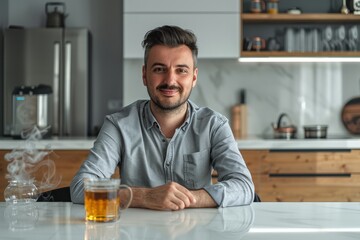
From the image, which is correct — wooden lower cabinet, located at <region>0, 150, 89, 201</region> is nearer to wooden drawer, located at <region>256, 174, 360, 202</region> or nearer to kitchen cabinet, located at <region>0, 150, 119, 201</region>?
kitchen cabinet, located at <region>0, 150, 119, 201</region>

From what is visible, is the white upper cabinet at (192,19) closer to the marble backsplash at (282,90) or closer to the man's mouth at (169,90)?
the marble backsplash at (282,90)

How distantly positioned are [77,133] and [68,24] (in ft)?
2.91

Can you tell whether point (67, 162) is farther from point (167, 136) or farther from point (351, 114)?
point (351, 114)

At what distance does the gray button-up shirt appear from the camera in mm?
2109

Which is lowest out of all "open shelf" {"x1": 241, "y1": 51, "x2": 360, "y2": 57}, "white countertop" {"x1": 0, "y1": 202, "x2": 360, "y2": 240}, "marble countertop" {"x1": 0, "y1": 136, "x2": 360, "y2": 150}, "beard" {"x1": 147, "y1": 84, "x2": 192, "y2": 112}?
"white countertop" {"x1": 0, "y1": 202, "x2": 360, "y2": 240}

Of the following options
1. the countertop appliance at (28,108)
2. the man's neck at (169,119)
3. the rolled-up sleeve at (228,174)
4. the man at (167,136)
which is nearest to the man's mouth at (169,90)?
the man at (167,136)

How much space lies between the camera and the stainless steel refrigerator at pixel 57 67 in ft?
13.5

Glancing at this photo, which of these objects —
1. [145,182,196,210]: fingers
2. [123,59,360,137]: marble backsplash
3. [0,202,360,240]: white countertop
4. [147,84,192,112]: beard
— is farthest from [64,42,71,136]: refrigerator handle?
[145,182,196,210]: fingers

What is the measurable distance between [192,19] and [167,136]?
1905 millimetres

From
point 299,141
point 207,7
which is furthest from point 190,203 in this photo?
point 207,7

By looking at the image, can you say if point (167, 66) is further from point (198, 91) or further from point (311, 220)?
point (198, 91)

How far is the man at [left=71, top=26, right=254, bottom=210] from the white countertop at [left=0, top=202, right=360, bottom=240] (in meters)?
0.40

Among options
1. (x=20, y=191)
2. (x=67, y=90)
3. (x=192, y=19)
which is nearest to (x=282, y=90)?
(x=192, y=19)

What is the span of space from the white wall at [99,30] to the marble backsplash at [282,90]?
707mm
